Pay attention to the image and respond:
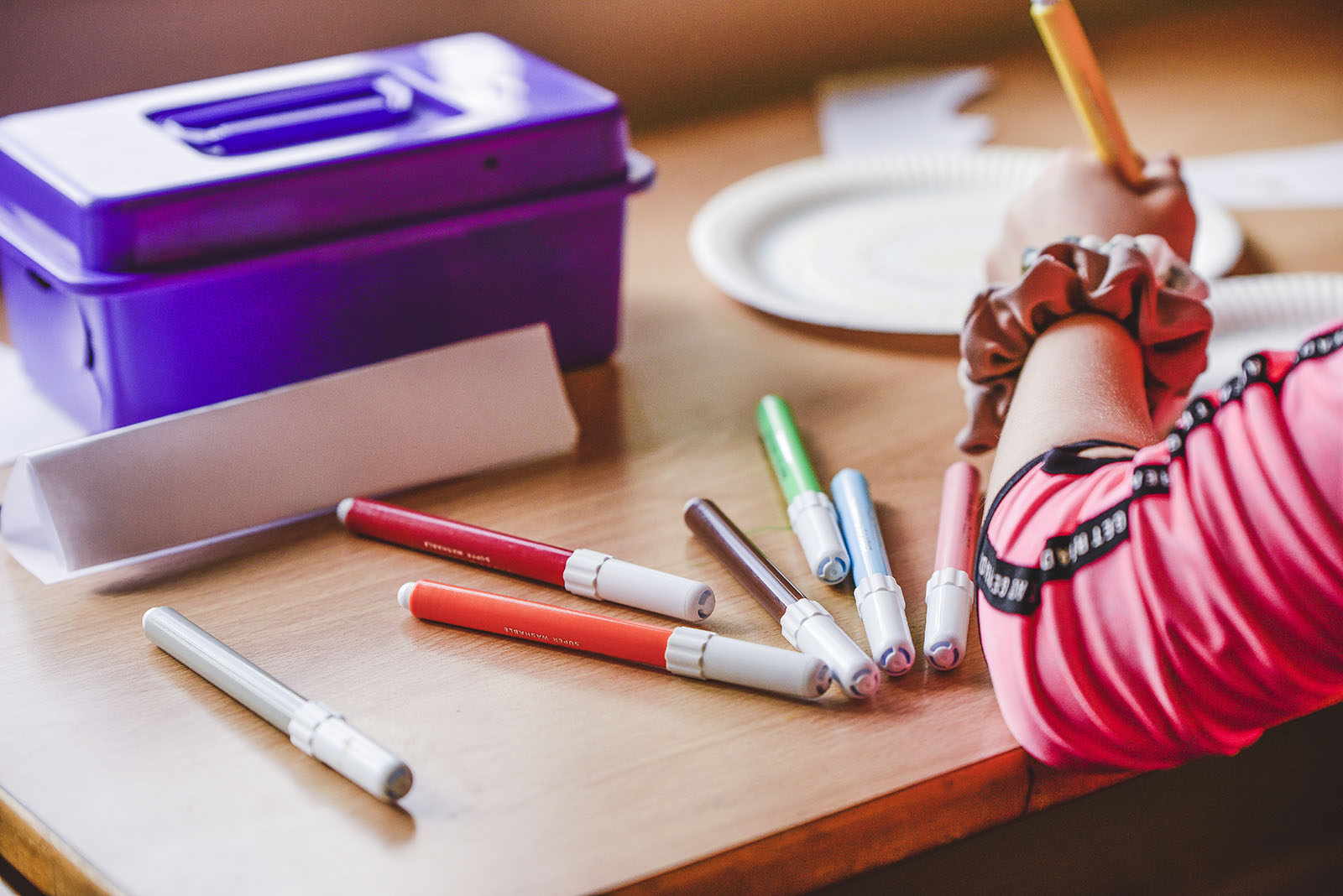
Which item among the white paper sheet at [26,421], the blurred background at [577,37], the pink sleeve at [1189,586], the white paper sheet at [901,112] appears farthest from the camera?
the white paper sheet at [901,112]

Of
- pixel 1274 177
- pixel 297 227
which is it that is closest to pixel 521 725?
pixel 297 227

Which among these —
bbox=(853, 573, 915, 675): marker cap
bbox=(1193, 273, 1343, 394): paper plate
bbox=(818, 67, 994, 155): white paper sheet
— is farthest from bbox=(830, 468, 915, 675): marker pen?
bbox=(818, 67, 994, 155): white paper sheet

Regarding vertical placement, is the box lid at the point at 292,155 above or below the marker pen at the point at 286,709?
above

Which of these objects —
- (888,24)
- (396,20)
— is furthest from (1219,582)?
(888,24)

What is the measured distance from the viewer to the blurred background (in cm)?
83

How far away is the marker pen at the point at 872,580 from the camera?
17.2 inches

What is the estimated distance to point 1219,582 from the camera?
0.37 metres

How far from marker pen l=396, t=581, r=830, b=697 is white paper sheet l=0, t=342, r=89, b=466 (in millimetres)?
233

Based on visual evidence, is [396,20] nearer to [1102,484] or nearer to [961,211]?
[961,211]

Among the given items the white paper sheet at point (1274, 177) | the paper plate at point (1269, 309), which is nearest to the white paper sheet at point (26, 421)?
the paper plate at point (1269, 309)

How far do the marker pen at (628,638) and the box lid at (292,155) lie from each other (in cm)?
20

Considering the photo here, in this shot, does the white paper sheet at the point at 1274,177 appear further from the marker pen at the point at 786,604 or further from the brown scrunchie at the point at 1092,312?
the marker pen at the point at 786,604

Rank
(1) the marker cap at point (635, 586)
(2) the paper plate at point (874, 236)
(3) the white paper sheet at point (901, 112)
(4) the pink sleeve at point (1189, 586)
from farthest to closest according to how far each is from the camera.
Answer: (3) the white paper sheet at point (901, 112)
(2) the paper plate at point (874, 236)
(1) the marker cap at point (635, 586)
(4) the pink sleeve at point (1189, 586)

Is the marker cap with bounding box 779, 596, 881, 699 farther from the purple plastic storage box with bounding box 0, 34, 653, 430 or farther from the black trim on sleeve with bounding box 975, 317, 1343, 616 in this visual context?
the purple plastic storage box with bounding box 0, 34, 653, 430
